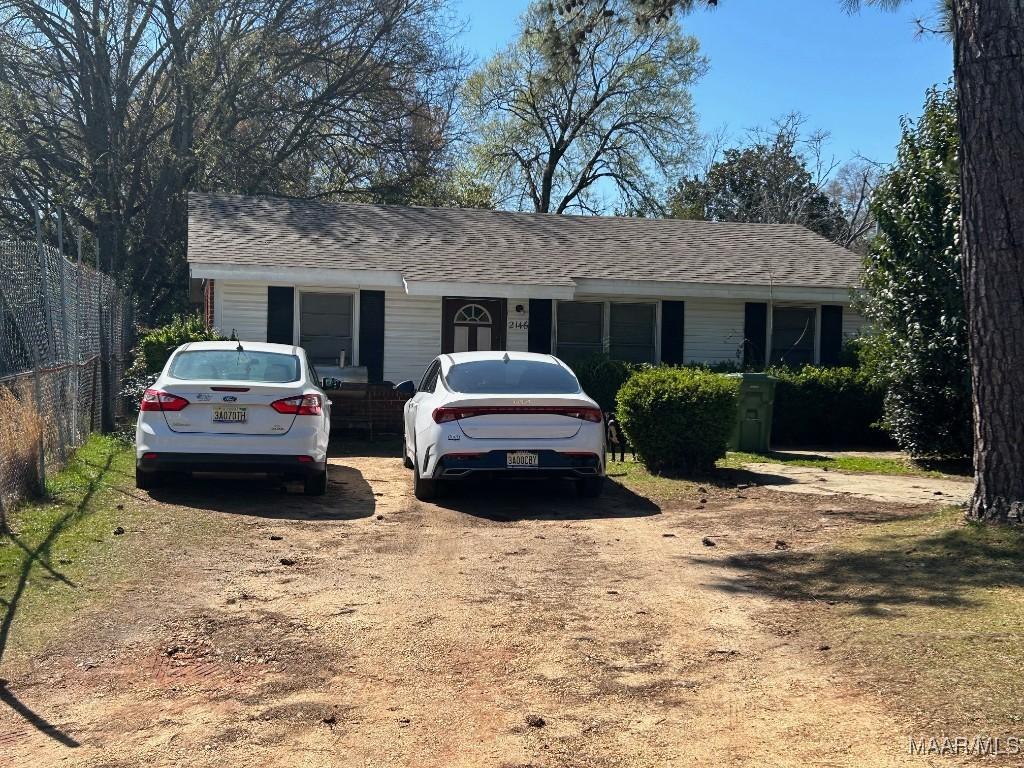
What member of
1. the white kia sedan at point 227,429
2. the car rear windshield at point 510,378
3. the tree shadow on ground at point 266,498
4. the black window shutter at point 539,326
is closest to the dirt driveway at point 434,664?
the tree shadow on ground at point 266,498

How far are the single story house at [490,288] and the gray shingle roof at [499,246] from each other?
0.06 meters

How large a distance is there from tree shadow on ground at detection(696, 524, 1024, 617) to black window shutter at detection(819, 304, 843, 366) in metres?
12.9

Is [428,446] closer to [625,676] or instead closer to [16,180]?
[625,676]

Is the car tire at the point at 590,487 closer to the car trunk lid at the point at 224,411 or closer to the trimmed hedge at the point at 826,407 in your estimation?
the car trunk lid at the point at 224,411

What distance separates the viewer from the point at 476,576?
281 inches

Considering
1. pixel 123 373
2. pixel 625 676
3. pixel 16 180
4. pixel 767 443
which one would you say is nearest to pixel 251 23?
pixel 16 180

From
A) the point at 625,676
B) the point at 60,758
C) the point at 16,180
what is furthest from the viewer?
the point at 16,180

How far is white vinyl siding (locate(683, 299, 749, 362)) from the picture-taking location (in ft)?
65.9

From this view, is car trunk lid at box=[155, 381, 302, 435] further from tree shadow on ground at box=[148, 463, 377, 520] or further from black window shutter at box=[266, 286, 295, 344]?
black window shutter at box=[266, 286, 295, 344]

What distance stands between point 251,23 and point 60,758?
2673 cm

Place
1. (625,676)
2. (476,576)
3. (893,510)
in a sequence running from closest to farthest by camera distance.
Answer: (625,676) → (476,576) → (893,510)

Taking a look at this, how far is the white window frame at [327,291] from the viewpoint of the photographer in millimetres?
18016

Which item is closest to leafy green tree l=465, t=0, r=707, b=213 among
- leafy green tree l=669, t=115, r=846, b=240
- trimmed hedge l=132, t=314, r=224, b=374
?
leafy green tree l=669, t=115, r=846, b=240

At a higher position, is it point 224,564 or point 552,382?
point 552,382
